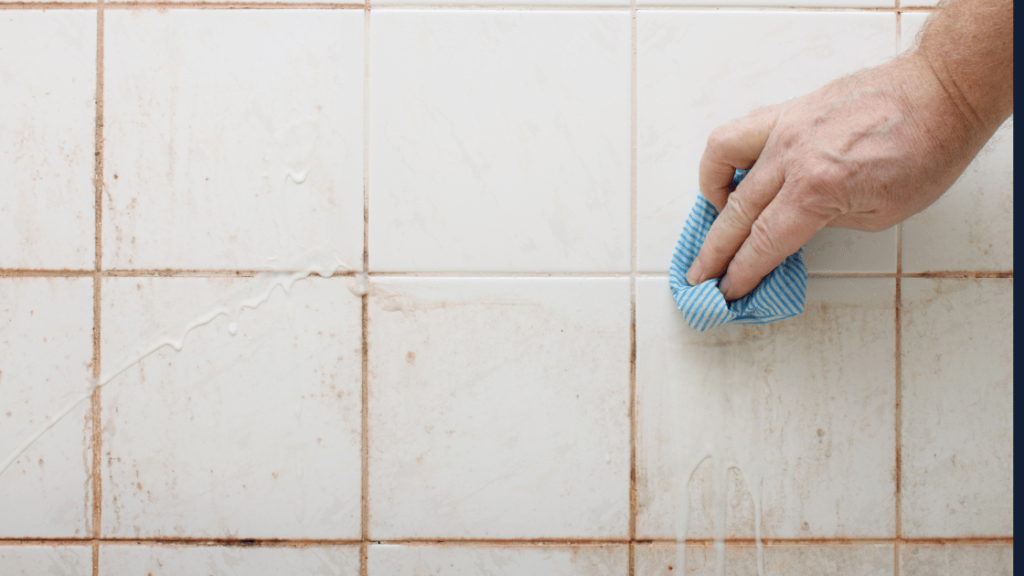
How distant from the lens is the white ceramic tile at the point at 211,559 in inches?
A: 26.2

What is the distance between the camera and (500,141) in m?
0.67

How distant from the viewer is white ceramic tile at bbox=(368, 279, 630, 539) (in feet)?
2.19

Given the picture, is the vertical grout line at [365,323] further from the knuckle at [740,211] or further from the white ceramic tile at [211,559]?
the knuckle at [740,211]

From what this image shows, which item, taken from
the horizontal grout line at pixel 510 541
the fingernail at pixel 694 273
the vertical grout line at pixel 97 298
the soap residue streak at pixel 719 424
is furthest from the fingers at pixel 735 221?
the vertical grout line at pixel 97 298

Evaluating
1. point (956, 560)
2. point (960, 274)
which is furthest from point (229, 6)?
point (956, 560)

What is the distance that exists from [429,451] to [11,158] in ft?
2.11

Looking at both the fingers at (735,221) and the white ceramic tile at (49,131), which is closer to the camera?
the fingers at (735,221)

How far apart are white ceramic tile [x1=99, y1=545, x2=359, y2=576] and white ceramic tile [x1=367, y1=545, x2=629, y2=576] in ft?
0.14

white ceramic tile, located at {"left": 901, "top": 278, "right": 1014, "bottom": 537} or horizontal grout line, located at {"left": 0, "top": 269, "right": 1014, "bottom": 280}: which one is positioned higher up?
horizontal grout line, located at {"left": 0, "top": 269, "right": 1014, "bottom": 280}

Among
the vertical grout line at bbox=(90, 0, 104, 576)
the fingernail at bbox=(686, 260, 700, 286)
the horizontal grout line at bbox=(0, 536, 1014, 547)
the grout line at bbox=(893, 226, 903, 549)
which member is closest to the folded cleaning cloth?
the fingernail at bbox=(686, 260, 700, 286)

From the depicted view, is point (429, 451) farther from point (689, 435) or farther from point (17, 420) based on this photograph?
point (17, 420)

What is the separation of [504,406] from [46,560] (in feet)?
2.00

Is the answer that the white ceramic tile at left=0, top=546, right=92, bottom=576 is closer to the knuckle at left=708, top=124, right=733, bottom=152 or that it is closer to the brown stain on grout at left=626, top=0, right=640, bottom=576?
the brown stain on grout at left=626, top=0, right=640, bottom=576

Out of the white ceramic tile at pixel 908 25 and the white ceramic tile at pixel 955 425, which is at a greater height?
the white ceramic tile at pixel 908 25
